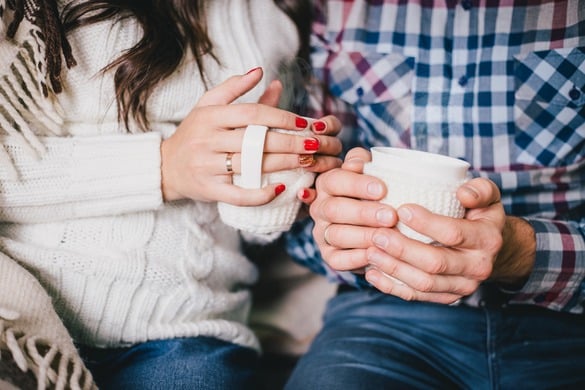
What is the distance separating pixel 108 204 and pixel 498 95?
0.71 meters

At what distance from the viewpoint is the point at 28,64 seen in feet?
2.44

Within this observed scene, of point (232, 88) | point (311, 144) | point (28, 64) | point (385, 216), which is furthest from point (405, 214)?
point (28, 64)

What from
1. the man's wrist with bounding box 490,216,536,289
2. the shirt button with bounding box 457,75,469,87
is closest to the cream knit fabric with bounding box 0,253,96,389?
the man's wrist with bounding box 490,216,536,289

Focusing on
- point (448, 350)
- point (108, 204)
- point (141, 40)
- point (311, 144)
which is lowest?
point (448, 350)

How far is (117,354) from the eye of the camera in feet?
2.84

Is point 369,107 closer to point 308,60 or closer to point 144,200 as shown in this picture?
point 308,60

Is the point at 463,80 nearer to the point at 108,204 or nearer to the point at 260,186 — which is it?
the point at 260,186

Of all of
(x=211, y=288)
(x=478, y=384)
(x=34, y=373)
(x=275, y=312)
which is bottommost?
(x=275, y=312)

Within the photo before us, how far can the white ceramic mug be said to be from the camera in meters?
0.60

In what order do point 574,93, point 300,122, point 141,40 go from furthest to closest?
point 574,93 < point 141,40 < point 300,122

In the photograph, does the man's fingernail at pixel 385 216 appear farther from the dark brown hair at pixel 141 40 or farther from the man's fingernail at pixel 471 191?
the dark brown hair at pixel 141 40

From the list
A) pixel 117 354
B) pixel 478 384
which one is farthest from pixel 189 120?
pixel 478 384

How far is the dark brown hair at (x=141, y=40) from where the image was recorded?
2.41 ft

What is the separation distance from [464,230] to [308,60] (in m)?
0.60
